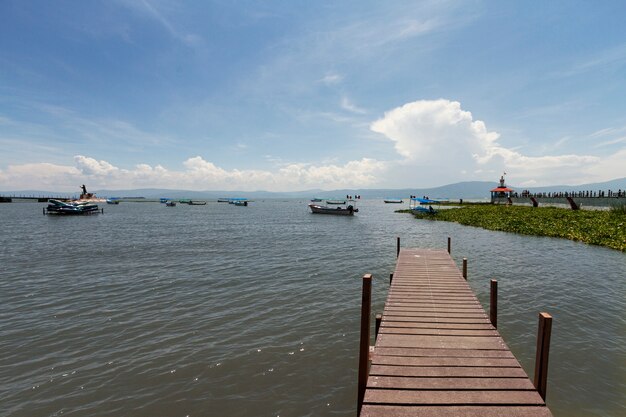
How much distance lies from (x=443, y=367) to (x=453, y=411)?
52.5 inches

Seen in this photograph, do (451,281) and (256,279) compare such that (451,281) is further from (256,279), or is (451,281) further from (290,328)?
(256,279)

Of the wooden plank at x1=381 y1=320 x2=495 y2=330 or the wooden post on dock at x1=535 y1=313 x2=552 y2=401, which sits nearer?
the wooden post on dock at x1=535 y1=313 x2=552 y2=401

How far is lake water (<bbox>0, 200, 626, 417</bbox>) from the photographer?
7535 millimetres

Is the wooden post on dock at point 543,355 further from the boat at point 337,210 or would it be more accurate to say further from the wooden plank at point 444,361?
the boat at point 337,210

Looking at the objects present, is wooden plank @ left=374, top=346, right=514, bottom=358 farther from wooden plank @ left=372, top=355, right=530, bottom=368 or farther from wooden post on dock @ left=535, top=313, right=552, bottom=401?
wooden post on dock @ left=535, top=313, right=552, bottom=401

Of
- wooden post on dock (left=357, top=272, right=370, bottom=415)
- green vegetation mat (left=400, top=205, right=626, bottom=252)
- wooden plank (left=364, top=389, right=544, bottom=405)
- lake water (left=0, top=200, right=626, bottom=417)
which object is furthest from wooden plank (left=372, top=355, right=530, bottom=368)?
green vegetation mat (left=400, top=205, right=626, bottom=252)

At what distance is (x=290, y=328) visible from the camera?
11227mm

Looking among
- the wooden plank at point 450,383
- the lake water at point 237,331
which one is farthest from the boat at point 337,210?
the wooden plank at point 450,383

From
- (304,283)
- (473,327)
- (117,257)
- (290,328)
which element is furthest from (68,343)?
(117,257)

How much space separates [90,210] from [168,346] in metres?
86.6

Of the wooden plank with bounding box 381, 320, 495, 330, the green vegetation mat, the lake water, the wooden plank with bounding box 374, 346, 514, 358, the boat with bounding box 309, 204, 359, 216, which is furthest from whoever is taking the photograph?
the boat with bounding box 309, 204, 359, 216

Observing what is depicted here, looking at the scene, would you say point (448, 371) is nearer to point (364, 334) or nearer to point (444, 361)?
point (444, 361)

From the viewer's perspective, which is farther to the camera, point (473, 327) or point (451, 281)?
point (451, 281)

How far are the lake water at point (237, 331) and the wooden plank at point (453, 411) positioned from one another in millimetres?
2366
